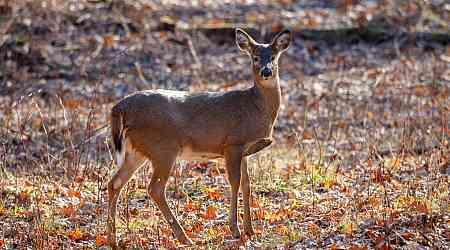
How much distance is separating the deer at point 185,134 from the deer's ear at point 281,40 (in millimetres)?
143

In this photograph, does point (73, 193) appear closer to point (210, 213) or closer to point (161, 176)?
point (210, 213)

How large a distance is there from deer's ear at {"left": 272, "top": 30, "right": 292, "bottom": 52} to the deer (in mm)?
143

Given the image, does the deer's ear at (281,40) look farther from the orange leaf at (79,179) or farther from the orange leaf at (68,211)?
the orange leaf at (79,179)

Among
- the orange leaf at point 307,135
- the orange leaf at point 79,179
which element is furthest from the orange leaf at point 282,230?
the orange leaf at point 307,135

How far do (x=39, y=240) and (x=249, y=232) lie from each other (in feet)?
5.42

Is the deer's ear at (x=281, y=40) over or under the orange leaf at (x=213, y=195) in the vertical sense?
over

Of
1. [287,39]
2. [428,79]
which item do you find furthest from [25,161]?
[428,79]

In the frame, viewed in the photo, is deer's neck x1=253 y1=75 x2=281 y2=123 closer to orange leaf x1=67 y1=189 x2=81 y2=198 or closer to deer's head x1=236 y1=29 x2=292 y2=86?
deer's head x1=236 y1=29 x2=292 y2=86

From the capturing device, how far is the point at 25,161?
32.3 feet

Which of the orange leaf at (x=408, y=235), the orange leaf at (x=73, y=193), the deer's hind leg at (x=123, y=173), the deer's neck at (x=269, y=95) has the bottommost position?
the orange leaf at (x=73, y=193)

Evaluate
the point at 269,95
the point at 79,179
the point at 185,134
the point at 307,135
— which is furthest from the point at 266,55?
the point at 307,135

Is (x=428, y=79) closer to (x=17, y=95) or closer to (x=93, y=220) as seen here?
(x=17, y=95)

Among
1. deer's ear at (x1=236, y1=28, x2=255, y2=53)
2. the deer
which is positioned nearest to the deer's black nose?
the deer

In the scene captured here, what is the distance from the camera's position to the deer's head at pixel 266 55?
7773 millimetres
